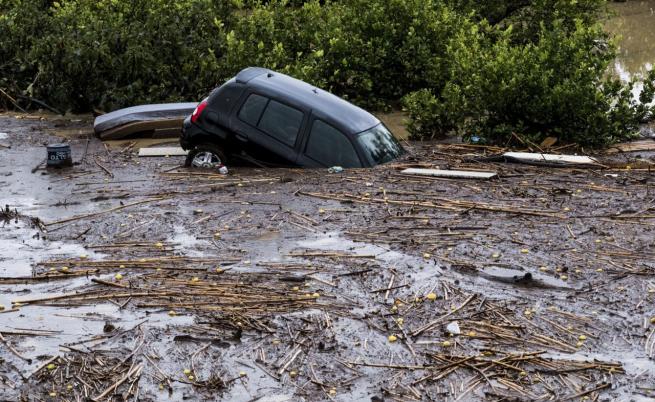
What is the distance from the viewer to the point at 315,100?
13367 millimetres

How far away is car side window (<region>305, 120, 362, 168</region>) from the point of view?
13250 millimetres

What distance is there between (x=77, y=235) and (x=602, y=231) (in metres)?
5.40

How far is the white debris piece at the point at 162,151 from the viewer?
15344 mm

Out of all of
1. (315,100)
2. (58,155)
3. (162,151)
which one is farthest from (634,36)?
(58,155)

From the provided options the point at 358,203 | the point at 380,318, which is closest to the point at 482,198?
the point at 358,203

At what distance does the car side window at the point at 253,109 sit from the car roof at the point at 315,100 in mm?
135

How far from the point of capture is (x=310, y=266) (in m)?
9.17

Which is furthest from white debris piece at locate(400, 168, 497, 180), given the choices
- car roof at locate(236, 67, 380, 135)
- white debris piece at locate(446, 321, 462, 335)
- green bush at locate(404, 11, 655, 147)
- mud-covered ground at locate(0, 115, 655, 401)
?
white debris piece at locate(446, 321, 462, 335)

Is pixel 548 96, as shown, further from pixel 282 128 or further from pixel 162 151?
pixel 162 151

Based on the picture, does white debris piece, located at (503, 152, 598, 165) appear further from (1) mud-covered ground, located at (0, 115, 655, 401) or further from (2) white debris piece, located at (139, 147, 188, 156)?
(2) white debris piece, located at (139, 147, 188, 156)

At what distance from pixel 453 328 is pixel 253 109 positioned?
21.0ft

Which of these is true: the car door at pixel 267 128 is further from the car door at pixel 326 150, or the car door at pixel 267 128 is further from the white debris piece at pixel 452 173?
the white debris piece at pixel 452 173

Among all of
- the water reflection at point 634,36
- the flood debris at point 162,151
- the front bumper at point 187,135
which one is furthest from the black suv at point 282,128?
the water reflection at point 634,36

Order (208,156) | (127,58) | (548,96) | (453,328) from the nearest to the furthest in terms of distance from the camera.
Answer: (453,328) → (208,156) → (548,96) → (127,58)
